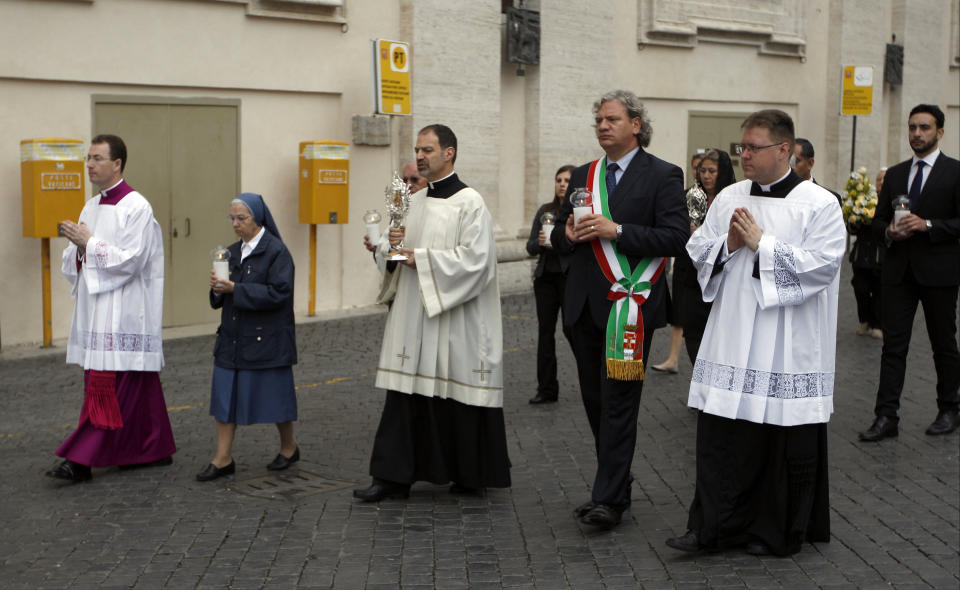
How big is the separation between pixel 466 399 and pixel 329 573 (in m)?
1.45

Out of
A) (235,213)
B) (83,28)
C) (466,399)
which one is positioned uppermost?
(83,28)

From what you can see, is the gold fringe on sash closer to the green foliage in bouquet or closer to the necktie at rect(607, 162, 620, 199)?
the necktie at rect(607, 162, 620, 199)

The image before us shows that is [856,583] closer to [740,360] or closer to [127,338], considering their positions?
[740,360]

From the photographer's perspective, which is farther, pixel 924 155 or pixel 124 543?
pixel 924 155

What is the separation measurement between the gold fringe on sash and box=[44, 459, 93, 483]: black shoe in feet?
10.9

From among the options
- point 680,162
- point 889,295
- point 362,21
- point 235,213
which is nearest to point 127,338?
point 235,213

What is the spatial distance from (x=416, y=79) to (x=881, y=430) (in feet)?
27.9

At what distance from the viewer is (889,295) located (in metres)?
8.47

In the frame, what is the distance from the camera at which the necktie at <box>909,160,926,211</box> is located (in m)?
8.48

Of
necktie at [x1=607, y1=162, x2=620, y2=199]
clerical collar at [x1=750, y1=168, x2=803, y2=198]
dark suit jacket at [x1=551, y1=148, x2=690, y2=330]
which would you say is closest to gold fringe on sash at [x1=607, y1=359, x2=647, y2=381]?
dark suit jacket at [x1=551, y1=148, x2=690, y2=330]

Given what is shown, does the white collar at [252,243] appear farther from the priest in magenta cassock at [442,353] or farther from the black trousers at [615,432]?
the black trousers at [615,432]

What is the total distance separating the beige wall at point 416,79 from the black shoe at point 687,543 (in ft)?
27.2

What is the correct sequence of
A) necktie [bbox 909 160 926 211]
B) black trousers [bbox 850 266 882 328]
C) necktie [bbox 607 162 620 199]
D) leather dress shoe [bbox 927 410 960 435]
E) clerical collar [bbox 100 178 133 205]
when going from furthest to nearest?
black trousers [bbox 850 266 882 328]
leather dress shoe [bbox 927 410 960 435]
necktie [bbox 909 160 926 211]
clerical collar [bbox 100 178 133 205]
necktie [bbox 607 162 620 199]

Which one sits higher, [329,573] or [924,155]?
[924,155]
